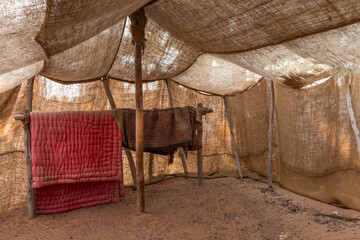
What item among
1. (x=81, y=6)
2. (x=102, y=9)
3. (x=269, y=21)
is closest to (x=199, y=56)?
(x=269, y=21)

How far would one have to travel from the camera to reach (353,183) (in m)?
3.24

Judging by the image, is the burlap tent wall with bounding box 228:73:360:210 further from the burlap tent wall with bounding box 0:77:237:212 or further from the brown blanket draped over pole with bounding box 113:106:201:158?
the brown blanket draped over pole with bounding box 113:106:201:158

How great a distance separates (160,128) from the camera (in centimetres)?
382

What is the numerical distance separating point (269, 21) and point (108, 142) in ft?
9.04

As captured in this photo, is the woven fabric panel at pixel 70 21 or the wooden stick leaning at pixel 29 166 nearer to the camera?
the woven fabric panel at pixel 70 21

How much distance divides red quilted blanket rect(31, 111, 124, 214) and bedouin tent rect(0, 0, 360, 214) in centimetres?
78

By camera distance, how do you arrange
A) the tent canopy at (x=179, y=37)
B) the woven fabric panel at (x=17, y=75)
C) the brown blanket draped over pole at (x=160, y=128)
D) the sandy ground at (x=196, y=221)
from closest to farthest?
the tent canopy at (x=179, y=37), the woven fabric panel at (x=17, y=75), the sandy ground at (x=196, y=221), the brown blanket draped over pole at (x=160, y=128)

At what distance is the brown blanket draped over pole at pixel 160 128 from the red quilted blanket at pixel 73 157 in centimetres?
18

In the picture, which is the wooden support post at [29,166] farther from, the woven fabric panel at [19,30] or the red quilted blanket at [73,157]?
the woven fabric panel at [19,30]

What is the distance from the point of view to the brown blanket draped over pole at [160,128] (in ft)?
11.8

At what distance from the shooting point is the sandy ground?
287 cm

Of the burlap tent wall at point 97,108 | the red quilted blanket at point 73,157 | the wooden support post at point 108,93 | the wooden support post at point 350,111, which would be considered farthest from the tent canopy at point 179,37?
the red quilted blanket at point 73,157

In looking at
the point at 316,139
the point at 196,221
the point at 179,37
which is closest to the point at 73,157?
the point at 196,221

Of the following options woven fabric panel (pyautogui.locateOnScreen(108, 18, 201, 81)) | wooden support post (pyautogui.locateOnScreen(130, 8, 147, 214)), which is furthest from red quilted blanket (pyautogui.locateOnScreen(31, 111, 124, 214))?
woven fabric panel (pyautogui.locateOnScreen(108, 18, 201, 81))
